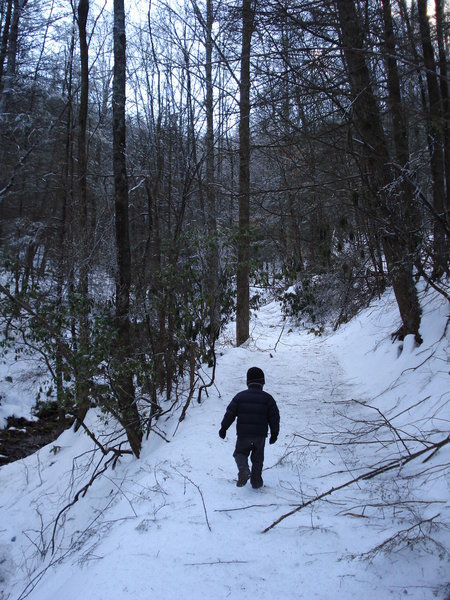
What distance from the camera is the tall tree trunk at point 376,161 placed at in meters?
6.17

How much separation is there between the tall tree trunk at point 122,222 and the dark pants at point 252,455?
2694 mm

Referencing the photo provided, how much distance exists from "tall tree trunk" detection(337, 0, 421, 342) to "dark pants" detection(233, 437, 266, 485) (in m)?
2.93

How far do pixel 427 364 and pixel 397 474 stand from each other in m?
2.82

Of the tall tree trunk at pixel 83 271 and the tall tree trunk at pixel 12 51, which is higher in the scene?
the tall tree trunk at pixel 12 51

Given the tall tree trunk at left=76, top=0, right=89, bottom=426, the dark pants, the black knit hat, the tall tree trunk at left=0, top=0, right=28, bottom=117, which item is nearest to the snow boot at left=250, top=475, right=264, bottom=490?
the dark pants

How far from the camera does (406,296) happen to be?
8023mm

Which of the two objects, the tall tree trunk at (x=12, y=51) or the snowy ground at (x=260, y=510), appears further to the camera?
the tall tree trunk at (x=12, y=51)

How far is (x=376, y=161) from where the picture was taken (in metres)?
7.22

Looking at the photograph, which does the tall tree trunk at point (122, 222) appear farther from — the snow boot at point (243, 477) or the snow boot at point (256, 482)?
the snow boot at point (256, 482)

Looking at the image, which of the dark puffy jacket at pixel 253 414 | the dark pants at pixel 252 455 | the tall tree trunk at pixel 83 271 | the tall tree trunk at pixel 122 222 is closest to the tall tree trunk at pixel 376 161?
the dark puffy jacket at pixel 253 414

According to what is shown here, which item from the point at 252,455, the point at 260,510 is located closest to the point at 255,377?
the point at 252,455

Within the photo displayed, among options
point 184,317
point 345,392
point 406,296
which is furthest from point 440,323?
point 184,317

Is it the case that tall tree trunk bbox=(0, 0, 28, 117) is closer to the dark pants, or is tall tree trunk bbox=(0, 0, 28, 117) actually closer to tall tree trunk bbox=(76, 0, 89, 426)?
tall tree trunk bbox=(76, 0, 89, 426)

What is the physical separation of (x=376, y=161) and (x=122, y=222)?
175 inches
